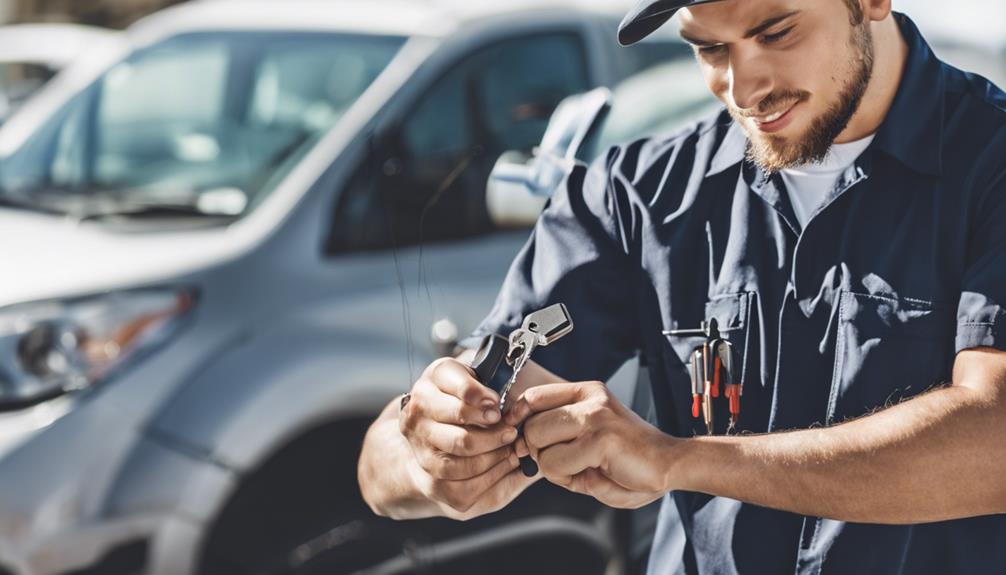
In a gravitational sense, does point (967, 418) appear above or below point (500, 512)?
above

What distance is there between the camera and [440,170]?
327cm

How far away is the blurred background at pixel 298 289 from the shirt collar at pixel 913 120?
20.9 inches

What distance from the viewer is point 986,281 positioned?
4.99 ft

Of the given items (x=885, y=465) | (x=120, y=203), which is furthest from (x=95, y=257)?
(x=885, y=465)

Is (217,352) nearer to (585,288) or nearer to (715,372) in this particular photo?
(585,288)

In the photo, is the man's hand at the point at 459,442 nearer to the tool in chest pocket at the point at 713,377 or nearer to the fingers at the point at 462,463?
the fingers at the point at 462,463

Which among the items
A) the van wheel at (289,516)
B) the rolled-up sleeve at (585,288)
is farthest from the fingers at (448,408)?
the van wheel at (289,516)

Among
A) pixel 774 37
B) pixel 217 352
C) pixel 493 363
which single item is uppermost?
pixel 774 37

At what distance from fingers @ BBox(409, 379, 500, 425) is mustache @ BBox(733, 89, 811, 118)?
1.64 ft

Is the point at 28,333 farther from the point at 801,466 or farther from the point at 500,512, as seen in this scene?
the point at 801,466

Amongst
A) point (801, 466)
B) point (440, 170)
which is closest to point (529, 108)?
point (440, 170)

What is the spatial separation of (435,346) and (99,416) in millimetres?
946

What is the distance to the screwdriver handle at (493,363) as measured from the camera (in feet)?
5.20

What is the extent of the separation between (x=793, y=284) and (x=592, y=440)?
1.17ft
